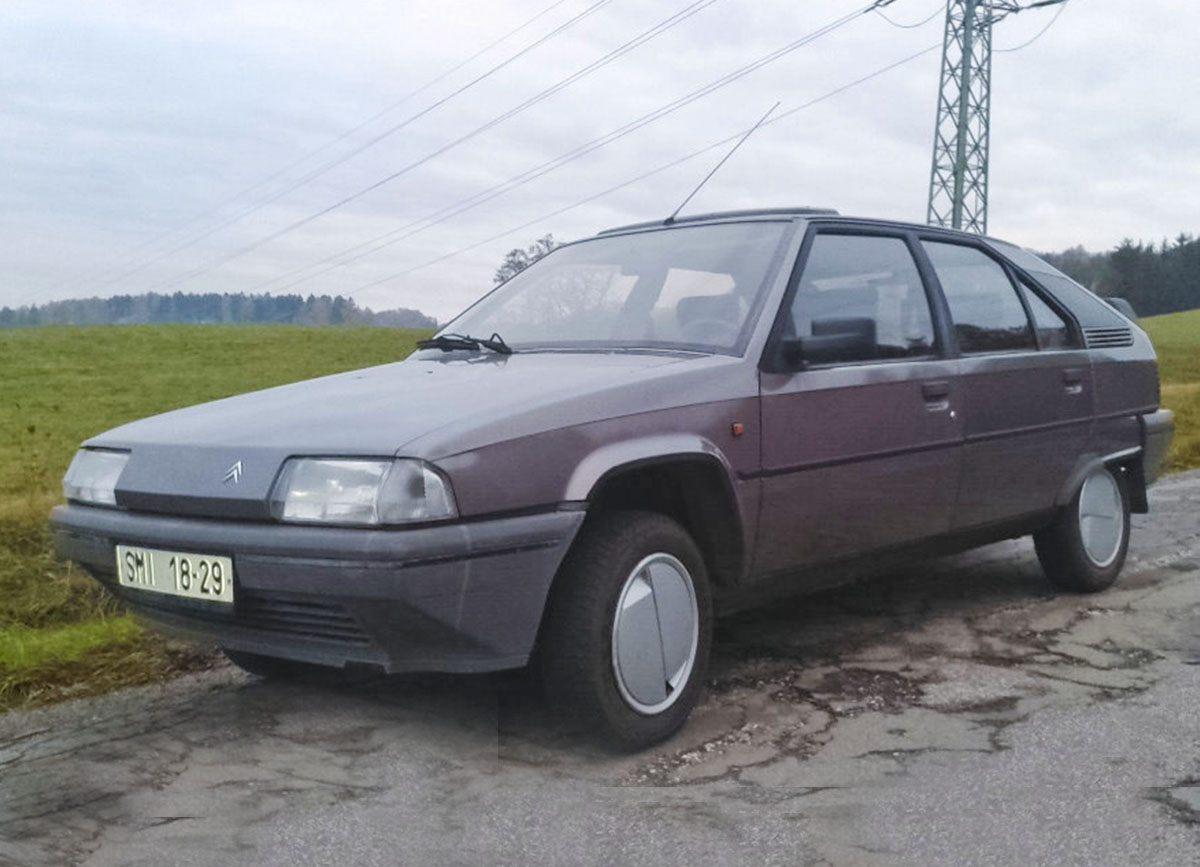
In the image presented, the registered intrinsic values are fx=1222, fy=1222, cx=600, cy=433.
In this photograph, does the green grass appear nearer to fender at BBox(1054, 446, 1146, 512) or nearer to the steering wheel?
fender at BBox(1054, 446, 1146, 512)

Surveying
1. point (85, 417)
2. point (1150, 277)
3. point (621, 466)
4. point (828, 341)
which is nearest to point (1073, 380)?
point (828, 341)

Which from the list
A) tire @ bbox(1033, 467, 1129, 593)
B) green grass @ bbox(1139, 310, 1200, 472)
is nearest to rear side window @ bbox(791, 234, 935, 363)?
tire @ bbox(1033, 467, 1129, 593)

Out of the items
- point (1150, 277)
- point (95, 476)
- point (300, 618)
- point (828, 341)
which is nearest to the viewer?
point (300, 618)

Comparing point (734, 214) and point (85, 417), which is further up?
point (734, 214)

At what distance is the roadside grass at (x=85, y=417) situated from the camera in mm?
4223

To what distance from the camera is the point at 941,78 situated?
24359mm

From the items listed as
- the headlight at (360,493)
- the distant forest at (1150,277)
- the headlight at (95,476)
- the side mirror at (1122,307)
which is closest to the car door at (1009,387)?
the side mirror at (1122,307)

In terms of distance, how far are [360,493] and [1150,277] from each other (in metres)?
88.1

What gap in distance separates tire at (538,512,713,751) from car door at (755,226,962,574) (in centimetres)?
40

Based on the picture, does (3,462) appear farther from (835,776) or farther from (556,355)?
(835,776)

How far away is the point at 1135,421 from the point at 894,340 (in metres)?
1.91

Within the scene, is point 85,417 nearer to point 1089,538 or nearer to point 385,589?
point 1089,538

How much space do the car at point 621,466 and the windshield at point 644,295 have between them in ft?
0.04

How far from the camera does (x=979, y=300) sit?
486cm
